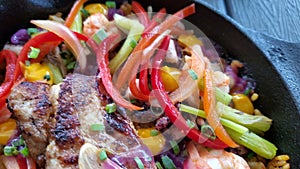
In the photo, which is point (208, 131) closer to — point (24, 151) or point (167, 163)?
point (167, 163)

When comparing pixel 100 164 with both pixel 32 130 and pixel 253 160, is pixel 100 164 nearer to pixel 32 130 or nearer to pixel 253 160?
pixel 32 130

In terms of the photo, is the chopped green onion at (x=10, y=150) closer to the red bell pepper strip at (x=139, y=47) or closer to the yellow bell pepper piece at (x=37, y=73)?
the yellow bell pepper piece at (x=37, y=73)

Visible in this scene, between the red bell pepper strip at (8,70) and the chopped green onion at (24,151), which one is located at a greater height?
the red bell pepper strip at (8,70)

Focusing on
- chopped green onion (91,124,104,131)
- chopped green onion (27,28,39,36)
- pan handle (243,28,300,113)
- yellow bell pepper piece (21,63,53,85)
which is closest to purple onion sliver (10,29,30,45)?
chopped green onion (27,28,39,36)

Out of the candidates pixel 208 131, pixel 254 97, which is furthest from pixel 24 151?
pixel 254 97

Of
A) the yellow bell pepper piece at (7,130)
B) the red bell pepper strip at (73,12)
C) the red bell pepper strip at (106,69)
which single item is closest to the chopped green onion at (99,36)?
the red bell pepper strip at (106,69)

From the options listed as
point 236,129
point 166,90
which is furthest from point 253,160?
point 166,90
